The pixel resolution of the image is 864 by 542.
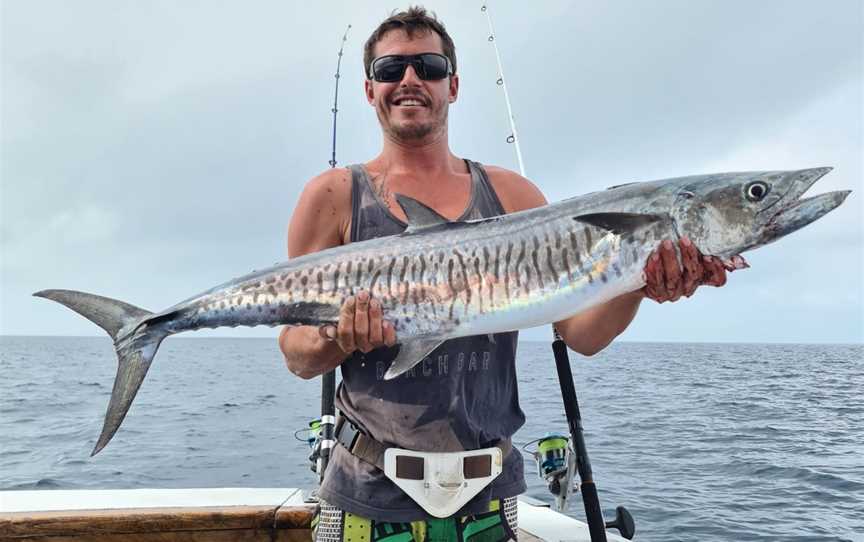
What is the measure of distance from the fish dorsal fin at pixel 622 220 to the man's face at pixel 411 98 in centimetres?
77

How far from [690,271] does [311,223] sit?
4.70ft

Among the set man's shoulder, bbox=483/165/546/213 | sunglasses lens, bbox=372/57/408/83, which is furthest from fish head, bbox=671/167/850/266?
sunglasses lens, bbox=372/57/408/83

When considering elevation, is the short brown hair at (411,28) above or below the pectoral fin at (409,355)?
above

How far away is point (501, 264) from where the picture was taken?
228 cm

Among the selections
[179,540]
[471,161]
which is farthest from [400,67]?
[179,540]

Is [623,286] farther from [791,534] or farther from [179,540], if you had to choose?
[791,534]

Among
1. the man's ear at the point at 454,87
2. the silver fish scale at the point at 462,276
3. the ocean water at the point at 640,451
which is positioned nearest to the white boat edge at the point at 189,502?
the silver fish scale at the point at 462,276

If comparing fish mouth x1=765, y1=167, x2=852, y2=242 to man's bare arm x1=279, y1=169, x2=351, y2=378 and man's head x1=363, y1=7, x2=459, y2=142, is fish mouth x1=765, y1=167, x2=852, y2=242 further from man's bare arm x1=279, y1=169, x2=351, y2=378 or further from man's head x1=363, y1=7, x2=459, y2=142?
man's bare arm x1=279, y1=169, x2=351, y2=378

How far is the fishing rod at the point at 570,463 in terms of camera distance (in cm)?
308

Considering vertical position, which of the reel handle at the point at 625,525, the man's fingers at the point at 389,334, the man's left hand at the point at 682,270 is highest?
the man's left hand at the point at 682,270

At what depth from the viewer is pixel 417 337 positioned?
2172 mm

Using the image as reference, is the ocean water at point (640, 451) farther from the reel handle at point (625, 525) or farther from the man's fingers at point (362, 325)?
the man's fingers at point (362, 325)

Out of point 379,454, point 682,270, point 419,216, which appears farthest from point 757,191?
point 379,454

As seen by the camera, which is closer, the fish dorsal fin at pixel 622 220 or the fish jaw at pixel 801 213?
the fish jaw at pixel 801 213
